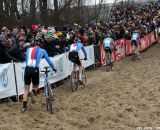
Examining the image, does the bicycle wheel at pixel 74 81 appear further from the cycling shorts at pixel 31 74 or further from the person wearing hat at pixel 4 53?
the cycling shorts at pixel 31 74

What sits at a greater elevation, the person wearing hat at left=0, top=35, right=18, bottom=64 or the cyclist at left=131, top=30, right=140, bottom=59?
the person wearing hat at left=0, top=35, right=18, bottom=64

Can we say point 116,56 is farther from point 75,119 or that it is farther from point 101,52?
point 75,119

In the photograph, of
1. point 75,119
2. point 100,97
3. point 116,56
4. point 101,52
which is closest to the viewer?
point 75,119

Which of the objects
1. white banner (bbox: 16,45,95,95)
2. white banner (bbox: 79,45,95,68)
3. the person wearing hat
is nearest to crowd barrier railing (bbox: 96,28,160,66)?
white banner (bbox: 79,45,95,68)

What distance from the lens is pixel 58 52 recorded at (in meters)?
17.2

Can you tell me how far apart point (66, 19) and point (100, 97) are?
2177cm

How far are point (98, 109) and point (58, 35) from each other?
24.7 ft

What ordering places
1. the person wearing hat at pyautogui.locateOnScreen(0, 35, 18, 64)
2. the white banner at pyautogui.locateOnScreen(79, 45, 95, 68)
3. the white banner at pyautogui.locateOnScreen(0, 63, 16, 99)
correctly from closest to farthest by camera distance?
the white banner at pyautogui.locateOnScreen(0, 63, 16, 99) < the person wearing hat at pyautogui.locateOnScreen(0, 35, 18, 64) < the white banner at pyautogui.locateOnScreen(79, 45, 95, 68)

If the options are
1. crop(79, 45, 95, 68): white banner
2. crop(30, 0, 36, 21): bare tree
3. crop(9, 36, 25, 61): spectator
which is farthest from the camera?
crop(30, 0, 36, 21): bare tree

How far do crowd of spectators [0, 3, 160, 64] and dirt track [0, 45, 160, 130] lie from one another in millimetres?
1559

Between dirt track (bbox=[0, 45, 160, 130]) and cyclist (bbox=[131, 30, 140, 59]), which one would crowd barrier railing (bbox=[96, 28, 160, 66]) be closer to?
cyclist (bbox=[131, 30, 140, 59])

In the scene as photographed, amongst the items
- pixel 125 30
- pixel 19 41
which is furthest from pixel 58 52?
pixel 125 30

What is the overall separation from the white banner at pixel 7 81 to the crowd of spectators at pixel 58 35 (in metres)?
0.46

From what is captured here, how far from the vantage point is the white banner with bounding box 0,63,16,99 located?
1271 centimetres
